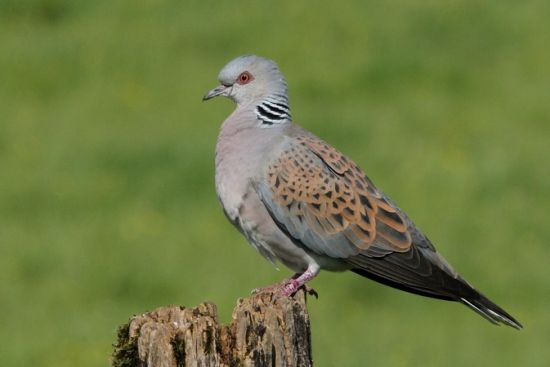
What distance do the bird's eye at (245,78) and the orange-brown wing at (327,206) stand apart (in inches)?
26.1

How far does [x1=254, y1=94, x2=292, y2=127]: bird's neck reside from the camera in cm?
803

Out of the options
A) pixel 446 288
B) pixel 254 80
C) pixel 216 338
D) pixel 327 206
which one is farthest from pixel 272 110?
pixel 216 338

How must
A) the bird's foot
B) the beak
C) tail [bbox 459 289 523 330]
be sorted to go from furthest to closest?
→ 1. the beak
2. tail [bbox 459 289 523 330]
3. the bird's foot

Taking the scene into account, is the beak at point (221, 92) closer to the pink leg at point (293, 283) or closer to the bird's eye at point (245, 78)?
the bird's eye at point (245, 78)

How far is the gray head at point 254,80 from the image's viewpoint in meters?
8.20

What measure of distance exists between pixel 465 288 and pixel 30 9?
13.7 meters

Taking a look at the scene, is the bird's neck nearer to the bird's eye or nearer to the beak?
the bird's eye

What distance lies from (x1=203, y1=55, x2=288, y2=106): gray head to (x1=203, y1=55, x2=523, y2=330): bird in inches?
16.2

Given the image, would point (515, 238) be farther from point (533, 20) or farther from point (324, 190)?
point (324, 190)

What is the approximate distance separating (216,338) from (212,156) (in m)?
10.1

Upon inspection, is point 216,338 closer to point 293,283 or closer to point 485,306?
point 293,283

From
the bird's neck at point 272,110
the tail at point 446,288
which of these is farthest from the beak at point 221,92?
the tail at point 446,288

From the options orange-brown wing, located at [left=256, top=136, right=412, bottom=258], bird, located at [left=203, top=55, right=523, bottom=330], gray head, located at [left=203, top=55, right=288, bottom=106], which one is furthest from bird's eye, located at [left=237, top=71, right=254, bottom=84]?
orange-brown wing, located at [left=256, top=136, right=412, bottom=258]

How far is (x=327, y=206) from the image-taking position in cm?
771
